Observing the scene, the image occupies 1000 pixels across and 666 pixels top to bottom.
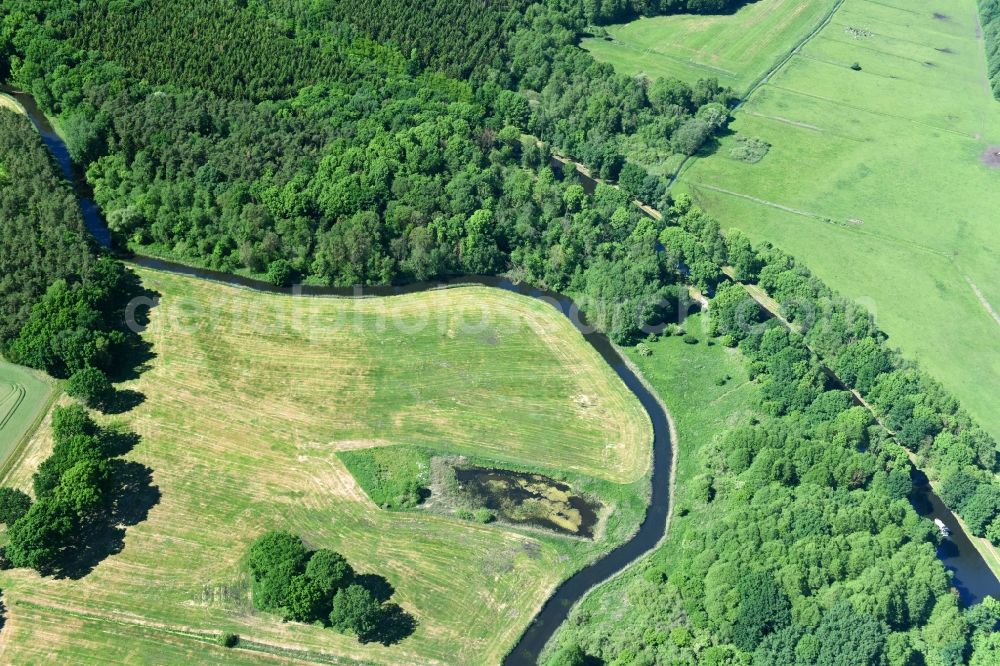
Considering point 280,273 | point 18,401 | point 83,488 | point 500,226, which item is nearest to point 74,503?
point 83,488

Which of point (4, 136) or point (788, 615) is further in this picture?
point (4, 136)

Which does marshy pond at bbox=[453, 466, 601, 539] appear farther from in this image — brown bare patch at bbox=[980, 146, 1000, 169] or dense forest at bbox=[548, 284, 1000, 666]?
brown bare patch at bbox=[980, 146, 1000, 169]

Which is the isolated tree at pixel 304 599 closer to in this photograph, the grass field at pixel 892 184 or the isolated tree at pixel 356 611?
the isolated tree at pixel 356 611

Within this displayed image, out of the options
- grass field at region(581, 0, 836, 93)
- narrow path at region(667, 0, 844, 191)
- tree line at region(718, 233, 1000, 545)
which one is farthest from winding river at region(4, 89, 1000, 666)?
grass field at region(581, 0, 836, 93)

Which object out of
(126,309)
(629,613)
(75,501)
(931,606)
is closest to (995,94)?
(931,606)

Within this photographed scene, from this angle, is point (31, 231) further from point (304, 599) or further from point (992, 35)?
point (992, 35)

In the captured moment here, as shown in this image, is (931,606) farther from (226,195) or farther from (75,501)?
(226,195)
